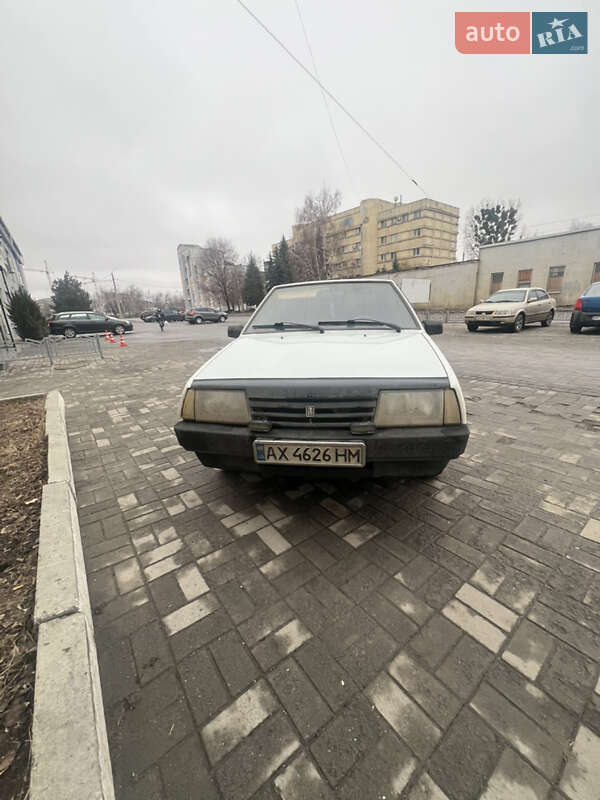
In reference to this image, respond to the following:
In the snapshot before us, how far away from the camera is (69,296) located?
43.0 metres

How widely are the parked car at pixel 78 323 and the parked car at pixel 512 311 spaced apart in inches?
833

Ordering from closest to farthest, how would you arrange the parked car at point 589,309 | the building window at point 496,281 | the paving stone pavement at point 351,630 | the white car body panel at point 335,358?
1. the paving stone pavement at point 351,630
2. the white car body panel at point 335,358
3. the parked car at point 589,309
4. the building window at point 496,281

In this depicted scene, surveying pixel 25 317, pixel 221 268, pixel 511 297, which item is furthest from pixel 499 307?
pixel 221 268

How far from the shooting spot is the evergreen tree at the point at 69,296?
133 ft

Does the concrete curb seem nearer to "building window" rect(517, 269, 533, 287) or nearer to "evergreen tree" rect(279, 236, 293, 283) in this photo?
"building window" rect(517, 269, 533, 287)

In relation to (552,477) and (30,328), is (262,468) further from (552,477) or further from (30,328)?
(30,328)

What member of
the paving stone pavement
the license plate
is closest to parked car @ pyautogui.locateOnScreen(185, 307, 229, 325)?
the paving stone pavement

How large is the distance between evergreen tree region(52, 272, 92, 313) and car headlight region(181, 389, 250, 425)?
4684cm

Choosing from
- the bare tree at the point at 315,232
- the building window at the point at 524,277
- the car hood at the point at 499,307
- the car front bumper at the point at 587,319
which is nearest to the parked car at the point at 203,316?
the bare tree at the point at 315,232

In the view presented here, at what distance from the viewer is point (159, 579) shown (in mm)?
1834

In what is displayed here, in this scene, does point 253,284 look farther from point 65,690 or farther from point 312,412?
point 65,690

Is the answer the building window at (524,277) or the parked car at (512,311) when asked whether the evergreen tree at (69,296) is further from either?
the building window at (524,277)

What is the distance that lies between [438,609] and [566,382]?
5609mm

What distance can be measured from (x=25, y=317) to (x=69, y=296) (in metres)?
32.3
